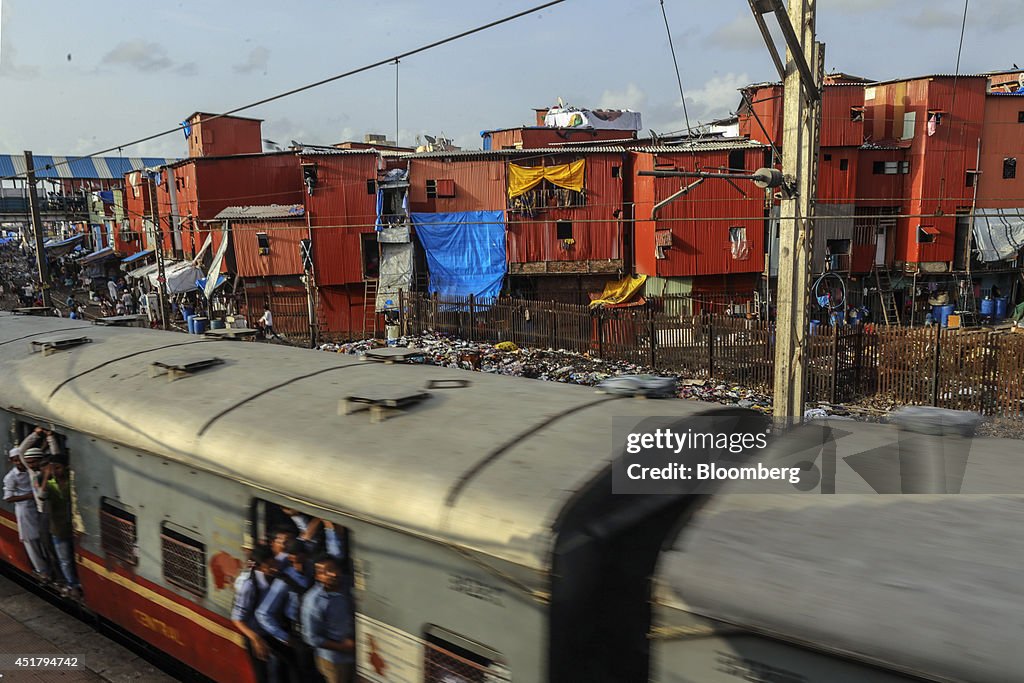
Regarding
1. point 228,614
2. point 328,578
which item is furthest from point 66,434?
point 328,578

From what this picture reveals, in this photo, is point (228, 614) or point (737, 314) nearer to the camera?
point (228, 614)

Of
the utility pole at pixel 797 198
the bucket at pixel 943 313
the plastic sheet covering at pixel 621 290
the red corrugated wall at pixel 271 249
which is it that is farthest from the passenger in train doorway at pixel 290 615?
the bucket at pixel 943 313

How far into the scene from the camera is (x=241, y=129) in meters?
42.6

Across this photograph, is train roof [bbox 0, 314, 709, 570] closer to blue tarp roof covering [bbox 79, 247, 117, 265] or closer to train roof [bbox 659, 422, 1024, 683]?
train roof [bbox 659, 422, 1024, 683]

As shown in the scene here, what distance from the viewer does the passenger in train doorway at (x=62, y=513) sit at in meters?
6.38

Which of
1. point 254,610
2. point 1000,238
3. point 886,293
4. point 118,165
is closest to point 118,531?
point 254,610

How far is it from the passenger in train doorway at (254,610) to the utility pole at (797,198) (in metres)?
6.16

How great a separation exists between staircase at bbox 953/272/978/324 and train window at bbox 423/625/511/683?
3567cm

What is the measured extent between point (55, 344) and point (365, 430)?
504 centimetres

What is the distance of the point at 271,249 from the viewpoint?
31672mm

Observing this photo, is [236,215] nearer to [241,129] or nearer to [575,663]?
[241,129]

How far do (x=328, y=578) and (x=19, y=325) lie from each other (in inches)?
309

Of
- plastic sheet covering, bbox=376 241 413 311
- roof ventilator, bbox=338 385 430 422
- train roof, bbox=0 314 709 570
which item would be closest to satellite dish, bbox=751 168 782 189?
train roof, bbox=0 314 709 570

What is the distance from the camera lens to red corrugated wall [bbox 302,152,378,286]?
101 feet
